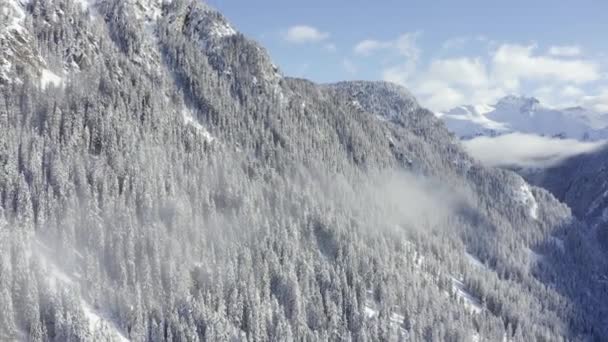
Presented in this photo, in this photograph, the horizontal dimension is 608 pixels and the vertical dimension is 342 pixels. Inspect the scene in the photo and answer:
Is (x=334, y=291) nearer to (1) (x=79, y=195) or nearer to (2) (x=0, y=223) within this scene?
(1) (x=79, y=195)

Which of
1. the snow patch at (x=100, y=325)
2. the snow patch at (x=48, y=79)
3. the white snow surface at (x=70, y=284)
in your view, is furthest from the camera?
the snow patch at (x=48, y=79)

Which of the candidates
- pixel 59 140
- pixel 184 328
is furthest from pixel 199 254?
pixel 59 140

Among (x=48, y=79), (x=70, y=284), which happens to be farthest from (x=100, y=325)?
(x=48, y=79)

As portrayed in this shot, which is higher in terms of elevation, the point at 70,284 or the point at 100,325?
the point at 70,284

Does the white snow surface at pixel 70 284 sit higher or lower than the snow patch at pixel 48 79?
lower

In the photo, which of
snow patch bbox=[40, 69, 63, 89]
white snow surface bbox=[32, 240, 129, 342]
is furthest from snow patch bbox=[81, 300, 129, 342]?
snow patch bbox=[40, 69, 63, 89]

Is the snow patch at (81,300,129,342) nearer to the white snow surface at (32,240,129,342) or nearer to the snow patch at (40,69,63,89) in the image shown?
the white snow surface at (32,240,129,342)

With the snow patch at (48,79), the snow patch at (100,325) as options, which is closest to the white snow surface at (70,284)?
the snow patch at (100,325)

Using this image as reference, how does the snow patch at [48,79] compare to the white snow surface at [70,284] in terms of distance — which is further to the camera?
the snow patch at [48,79]

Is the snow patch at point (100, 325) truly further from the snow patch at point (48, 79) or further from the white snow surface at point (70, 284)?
the snow patch at point (48, 79)

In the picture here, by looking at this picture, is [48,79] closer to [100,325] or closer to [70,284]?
[70,284]

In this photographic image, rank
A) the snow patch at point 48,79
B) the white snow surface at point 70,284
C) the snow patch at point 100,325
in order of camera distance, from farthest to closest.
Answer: the snow patch at point 48,79
the white snow surface at point 70,284
the snow patch at point 100,325

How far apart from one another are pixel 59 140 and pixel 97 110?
2152cm

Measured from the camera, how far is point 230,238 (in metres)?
187
